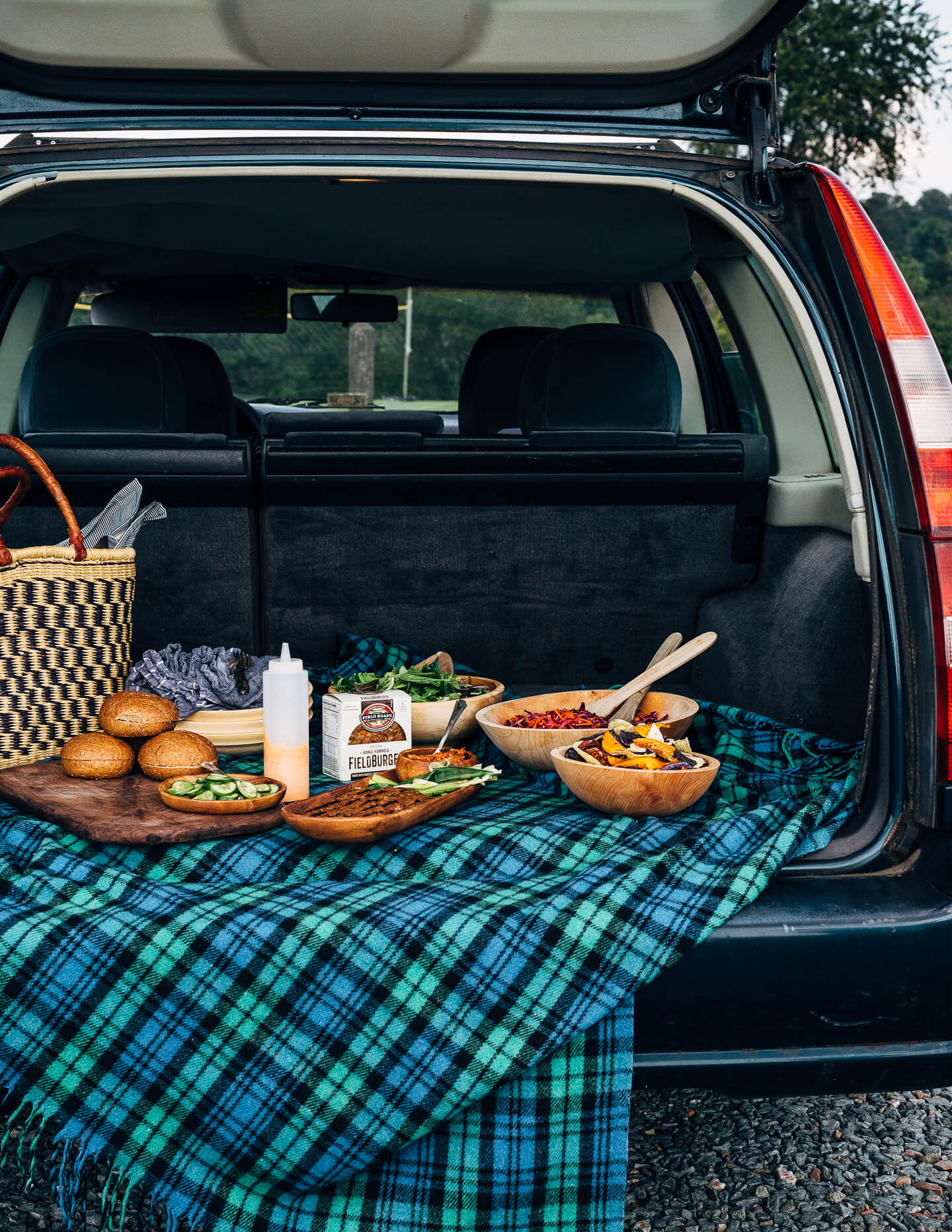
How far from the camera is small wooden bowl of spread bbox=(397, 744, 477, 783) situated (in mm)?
1739

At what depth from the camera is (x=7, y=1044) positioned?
1.32 meters

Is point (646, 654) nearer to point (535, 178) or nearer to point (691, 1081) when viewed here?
point (535, 178)

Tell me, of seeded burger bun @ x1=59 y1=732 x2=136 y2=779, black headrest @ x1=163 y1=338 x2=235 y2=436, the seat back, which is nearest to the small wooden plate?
seeded burger bun @ x1=59 y1=732 x2=136 y2=779

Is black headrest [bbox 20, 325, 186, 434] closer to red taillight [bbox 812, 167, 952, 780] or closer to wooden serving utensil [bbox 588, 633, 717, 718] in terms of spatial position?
wooden serving utensil [bbox 588, 633, 717, 718]

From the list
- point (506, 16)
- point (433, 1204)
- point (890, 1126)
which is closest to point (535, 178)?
point (506, 16)

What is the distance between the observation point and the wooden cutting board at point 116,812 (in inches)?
58.9

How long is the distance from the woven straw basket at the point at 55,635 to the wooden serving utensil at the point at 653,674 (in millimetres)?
803

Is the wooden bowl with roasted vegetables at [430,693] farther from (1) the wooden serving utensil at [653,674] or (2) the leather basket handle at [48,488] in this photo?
(2) the leather basket handle at [48,488]

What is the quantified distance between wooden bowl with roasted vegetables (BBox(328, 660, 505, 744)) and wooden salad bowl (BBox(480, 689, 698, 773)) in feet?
0.10

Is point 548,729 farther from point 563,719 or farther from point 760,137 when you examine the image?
point 760,137

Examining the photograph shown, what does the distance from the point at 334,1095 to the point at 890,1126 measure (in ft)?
3.59

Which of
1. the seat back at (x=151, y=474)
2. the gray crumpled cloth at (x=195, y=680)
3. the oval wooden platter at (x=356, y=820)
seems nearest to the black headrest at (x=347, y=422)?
the seat back at (x=151, y=474)

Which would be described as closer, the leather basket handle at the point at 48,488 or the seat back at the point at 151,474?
the leather basket handle at the point at 48,488

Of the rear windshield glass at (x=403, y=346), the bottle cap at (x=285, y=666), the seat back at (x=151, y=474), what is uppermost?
the rear windshield glass at (x=403, y=346)
